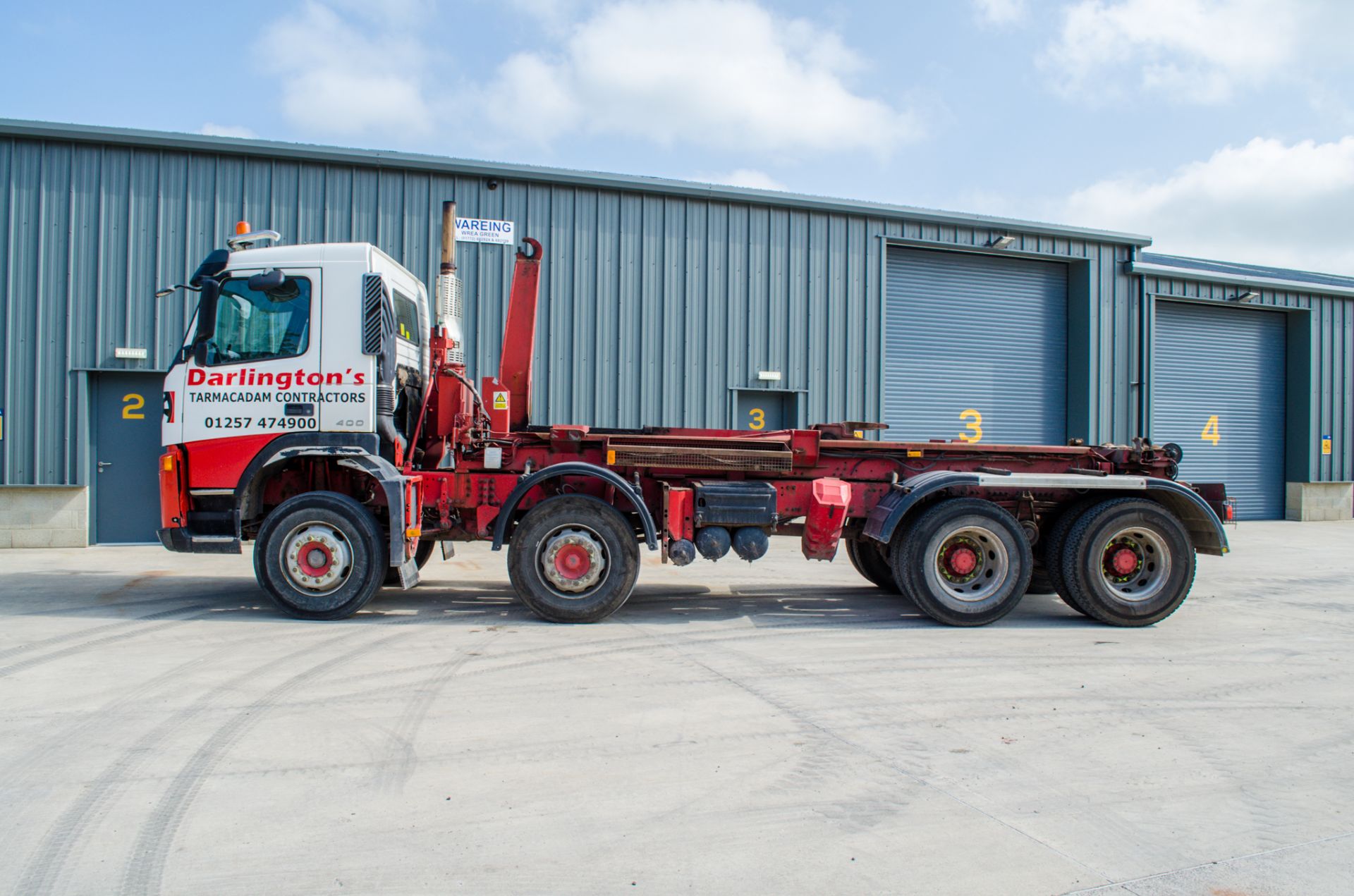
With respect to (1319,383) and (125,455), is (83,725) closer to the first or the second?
(125,455)

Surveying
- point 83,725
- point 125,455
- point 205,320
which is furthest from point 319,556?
point 125,455

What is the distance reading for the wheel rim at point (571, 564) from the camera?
7113mm

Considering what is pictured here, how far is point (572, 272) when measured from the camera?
44.4 ft

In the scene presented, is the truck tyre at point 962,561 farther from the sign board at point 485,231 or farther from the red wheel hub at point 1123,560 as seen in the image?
the sign board at point 485,231

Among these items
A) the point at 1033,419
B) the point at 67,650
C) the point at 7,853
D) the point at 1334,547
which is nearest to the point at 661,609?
the point at 67,650

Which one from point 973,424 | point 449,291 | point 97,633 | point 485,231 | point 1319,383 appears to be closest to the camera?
point 97,633

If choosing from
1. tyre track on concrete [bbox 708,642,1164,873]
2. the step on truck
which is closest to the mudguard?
the step on truck

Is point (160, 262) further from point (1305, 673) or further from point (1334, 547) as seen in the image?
point (1334, 547)

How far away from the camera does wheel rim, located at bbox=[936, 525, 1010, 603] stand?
7301mm

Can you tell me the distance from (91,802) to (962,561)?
6159 mm

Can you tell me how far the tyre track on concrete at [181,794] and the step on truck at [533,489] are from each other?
1980mm

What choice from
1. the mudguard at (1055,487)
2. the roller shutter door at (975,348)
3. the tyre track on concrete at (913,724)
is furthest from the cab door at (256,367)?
the roller shutter door at (975,348)

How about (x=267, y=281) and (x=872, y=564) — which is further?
(x=872, y=564)

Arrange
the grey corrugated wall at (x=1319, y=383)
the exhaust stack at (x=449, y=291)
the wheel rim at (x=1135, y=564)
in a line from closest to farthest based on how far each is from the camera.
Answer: the wheel rim at (x=1135, y=564) → the exhaust stack at (x=449, y=291) → the grey corrugated wall at (x=1319, y=383)
